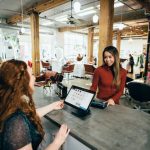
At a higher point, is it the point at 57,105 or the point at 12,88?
the point at 12,88

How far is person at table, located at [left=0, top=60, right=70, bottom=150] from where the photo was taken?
93cm

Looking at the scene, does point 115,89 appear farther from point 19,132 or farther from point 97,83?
point 19,132

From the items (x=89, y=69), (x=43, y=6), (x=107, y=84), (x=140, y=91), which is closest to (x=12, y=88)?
(x=107, y=84)

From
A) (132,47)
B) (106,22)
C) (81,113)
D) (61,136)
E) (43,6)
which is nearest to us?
(61,136)

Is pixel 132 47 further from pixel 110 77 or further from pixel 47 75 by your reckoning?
pixel 110 77

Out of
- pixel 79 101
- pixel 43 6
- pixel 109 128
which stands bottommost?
pixel 109 128

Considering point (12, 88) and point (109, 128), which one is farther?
point (109, 128)

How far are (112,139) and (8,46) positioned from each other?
1017cm

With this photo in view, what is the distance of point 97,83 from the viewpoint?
7.86 feet

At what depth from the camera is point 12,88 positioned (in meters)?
1.00

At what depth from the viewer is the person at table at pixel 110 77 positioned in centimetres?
225

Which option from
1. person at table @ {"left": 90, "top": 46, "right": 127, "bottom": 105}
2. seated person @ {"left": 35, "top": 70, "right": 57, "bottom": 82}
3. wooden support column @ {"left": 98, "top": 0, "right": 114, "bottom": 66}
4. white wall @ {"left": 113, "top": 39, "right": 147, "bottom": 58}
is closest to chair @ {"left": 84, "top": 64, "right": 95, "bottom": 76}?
wooden support column @ {"left": 98, "top": 0, "right": 114, "bottom": 66}

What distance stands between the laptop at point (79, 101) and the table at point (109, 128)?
0.25 feet

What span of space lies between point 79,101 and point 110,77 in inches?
29.4
